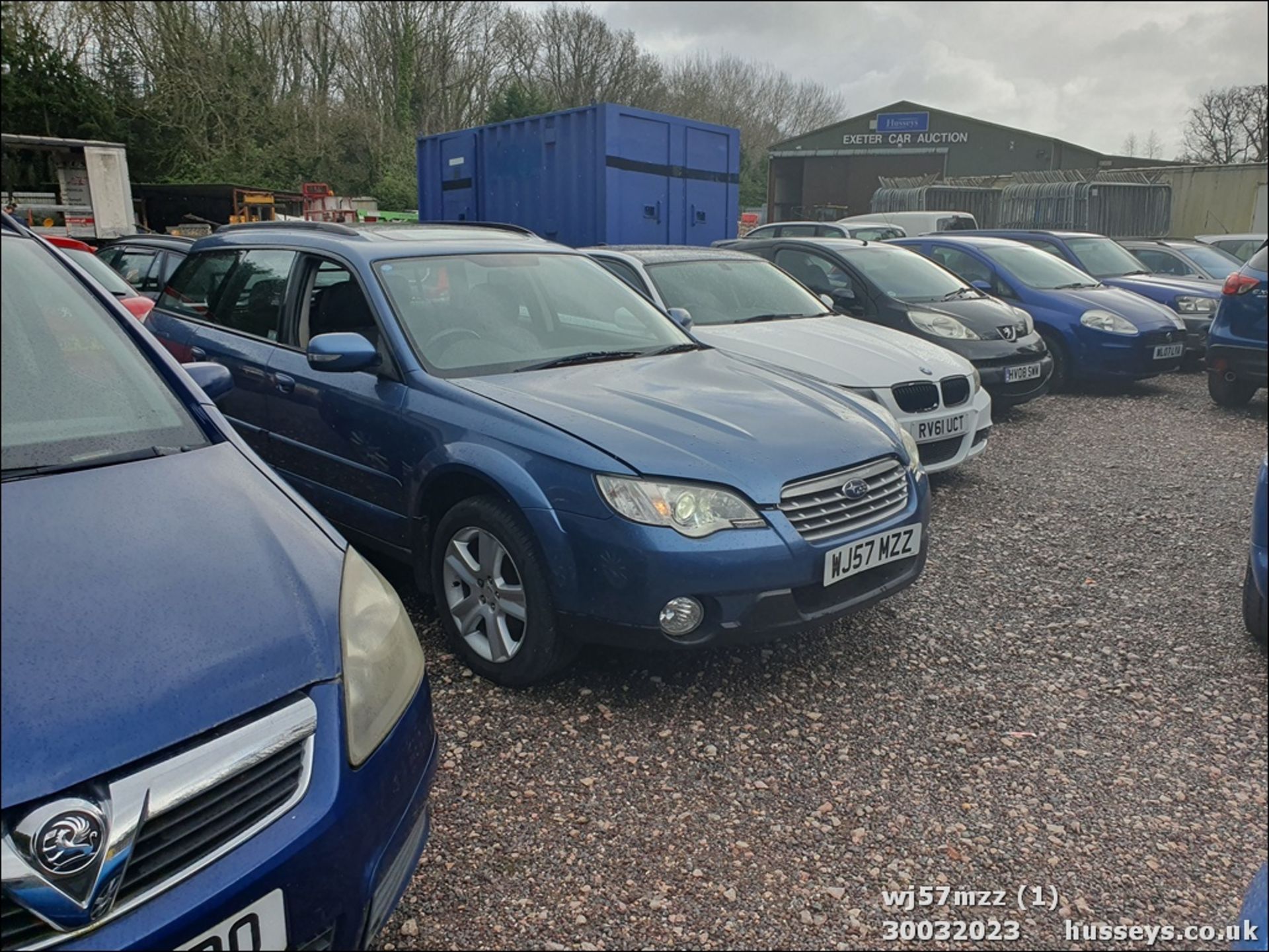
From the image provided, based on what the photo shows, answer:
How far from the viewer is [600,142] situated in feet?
32.7

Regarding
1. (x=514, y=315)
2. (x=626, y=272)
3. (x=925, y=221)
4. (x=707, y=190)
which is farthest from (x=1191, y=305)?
(x=514, y=315)

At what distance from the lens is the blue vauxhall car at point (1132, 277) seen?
9.52 m

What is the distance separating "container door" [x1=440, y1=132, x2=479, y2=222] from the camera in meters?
11.8

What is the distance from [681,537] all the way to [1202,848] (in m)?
1.50

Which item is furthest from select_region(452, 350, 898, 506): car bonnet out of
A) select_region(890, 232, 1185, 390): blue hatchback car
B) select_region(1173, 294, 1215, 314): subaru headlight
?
select_region(1173, 294, 1215, 314): subaru headlight

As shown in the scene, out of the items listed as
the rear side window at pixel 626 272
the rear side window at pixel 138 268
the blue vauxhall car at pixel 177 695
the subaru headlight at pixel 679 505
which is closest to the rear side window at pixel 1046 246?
the rear side window at pixel 626 272

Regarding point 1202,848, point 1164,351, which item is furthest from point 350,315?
point 1164,351

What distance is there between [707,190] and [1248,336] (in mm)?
10558

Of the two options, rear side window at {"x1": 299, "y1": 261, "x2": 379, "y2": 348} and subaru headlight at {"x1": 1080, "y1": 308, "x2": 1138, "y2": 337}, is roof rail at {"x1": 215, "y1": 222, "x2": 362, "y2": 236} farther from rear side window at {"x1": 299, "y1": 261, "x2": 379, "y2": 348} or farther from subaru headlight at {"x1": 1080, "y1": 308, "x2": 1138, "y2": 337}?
subaru headlight at {"x1": 1080, "y1": 308, "x2": 1138, "y2": 337}

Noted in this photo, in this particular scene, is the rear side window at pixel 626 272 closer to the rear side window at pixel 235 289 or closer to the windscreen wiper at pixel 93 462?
the rear side window at pixel 235 289

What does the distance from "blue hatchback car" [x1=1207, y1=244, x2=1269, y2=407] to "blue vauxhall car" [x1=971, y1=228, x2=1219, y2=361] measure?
801 centimetres

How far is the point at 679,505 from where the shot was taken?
2.89 metres

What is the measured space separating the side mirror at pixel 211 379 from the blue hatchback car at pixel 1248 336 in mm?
2557

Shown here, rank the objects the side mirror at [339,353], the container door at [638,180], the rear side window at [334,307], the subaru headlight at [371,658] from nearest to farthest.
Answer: the subaru headlight at [371,658], the side mirror at [339,353], the rear side window at [334,307], the container door at [638,180]
